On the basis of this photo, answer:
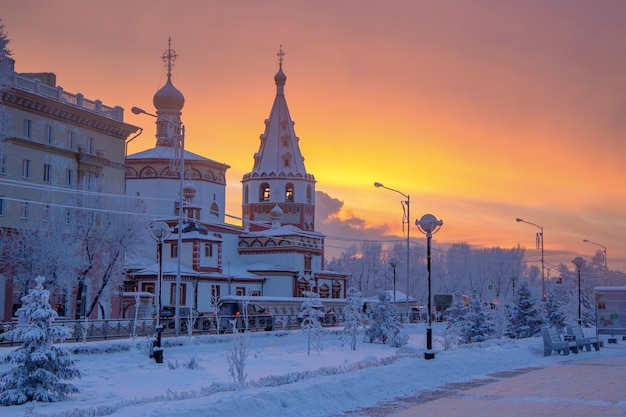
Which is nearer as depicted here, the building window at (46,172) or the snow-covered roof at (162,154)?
the building window at (46,172)

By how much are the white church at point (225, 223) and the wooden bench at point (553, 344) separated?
38461mm

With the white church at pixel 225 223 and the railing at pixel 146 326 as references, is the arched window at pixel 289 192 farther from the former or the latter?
the railing at pixel 146 326

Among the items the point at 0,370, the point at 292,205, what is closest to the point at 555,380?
the point at 0,370

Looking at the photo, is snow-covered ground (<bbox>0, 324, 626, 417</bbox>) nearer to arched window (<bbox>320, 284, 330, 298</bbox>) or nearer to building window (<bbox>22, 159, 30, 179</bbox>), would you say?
building window (<bbox>22, 159, 30, 179</bbox>)

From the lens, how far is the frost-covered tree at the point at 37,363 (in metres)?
20.2

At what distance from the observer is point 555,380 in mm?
18875

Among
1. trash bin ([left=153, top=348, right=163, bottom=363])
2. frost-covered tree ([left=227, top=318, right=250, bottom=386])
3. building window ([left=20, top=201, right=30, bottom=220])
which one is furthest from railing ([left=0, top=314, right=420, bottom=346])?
building window ([left=20, top=201, right=30, bottom=220])

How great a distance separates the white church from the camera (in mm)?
66750

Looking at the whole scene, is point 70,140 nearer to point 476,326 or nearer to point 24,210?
point 24,210

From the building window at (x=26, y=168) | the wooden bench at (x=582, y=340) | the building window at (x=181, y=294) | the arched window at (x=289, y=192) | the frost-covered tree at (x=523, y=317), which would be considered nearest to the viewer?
the wooden bench at (x=582, y=340)

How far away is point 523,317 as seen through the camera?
4200 cm

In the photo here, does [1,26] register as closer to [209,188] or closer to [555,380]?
[555,380]

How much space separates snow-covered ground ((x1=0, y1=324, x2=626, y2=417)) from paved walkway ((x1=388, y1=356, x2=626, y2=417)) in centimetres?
115

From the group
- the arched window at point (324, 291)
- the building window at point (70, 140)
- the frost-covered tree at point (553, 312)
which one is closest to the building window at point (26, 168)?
the building window at point (70, 140)
